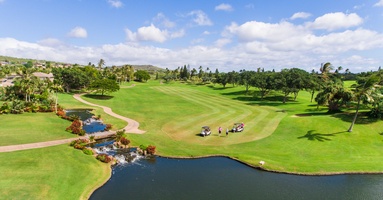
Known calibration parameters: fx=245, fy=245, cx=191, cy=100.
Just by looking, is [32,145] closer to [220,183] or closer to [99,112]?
[220,183]

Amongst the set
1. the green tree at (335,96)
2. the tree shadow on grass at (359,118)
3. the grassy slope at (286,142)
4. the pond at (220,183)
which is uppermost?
the green tree at (335,96)

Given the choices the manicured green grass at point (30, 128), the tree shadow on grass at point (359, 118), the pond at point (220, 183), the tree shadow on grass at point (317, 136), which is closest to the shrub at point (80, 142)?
the manicured green grass at point (30, 128)

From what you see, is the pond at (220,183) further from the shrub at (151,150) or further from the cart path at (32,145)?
the cart path at (32,145)

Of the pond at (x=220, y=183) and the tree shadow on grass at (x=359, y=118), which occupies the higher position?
the tree shadow on grass at (x=359, y=118)

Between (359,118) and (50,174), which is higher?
(359,118)

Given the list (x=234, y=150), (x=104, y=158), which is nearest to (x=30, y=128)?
(x=104, y=158)

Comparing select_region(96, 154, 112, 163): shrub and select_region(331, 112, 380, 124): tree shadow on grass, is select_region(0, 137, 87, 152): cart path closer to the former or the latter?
select_region(96, 154, 112, 163): shrub

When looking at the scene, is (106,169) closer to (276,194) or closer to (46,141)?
(46,141)
